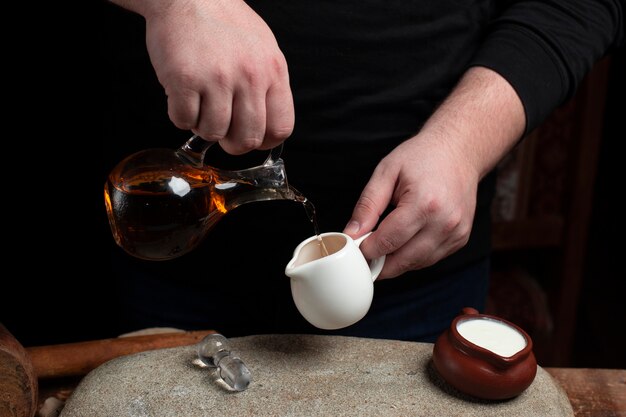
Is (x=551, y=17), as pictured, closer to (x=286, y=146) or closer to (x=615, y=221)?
(x=286, y=146)

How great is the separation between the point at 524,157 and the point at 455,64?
2.36 ft

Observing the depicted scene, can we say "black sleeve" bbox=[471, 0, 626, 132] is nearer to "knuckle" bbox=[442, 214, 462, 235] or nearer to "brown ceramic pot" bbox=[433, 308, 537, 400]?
"knuckle" bbox=[442, 214, 462, 235]

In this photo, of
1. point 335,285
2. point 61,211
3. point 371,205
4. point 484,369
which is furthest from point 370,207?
point 61,211

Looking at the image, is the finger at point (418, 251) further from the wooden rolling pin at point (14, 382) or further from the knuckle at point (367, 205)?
the wooden rolling pin at point (14, 382)

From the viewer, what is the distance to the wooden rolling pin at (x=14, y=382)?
765 millimetres

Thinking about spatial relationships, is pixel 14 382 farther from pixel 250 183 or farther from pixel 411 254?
pixel 411 254

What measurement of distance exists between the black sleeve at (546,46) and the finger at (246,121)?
0.43m

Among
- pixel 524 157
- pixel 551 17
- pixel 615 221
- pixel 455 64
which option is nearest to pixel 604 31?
pixel 551 17

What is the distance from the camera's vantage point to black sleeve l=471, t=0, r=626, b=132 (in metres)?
1.02

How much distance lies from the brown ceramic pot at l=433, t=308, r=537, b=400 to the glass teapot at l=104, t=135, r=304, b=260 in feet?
0.82

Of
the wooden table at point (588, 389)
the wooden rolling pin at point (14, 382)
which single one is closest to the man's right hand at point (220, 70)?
the wooden rolling pin at point (14, 382)

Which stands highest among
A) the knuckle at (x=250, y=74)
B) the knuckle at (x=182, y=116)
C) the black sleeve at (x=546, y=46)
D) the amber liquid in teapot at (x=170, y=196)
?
the knuckle at (x=250, y=74)

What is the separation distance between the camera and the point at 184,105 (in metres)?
0.70

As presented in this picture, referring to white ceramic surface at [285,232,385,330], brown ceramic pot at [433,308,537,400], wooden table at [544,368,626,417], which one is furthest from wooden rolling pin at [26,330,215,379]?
wooden table at [544,368,626,417]
